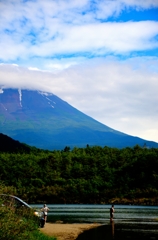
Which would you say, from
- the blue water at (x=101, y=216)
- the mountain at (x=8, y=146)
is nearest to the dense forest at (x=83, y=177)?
Answer: the blue water at (x=101, y=216)

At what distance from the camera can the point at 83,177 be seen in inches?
3312

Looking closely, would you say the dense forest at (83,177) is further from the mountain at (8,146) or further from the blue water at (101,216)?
the mountain at (8,146)

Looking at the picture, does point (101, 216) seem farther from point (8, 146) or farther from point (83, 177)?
point (8, 146)

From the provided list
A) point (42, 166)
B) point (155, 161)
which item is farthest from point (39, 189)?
point (155, 161)

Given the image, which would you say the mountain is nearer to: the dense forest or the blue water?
the dense forest

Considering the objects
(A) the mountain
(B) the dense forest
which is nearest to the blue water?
(B) the dense forest

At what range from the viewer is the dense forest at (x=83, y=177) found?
7662 centimetres

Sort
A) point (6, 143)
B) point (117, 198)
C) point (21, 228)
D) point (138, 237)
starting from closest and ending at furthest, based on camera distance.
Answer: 1. point (21, 228)
2. point (138, 237)
3. point (117, 198)
4. point (6, 143)

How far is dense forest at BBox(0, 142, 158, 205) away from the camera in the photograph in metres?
76.6

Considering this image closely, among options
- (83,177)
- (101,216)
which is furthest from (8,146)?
(101,216)

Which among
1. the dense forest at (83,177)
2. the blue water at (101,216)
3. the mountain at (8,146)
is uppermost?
the mountain at (8,146)

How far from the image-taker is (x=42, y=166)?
87500 mm

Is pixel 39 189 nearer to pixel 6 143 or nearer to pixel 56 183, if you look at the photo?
pixel 56 183

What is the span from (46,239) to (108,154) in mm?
79352
